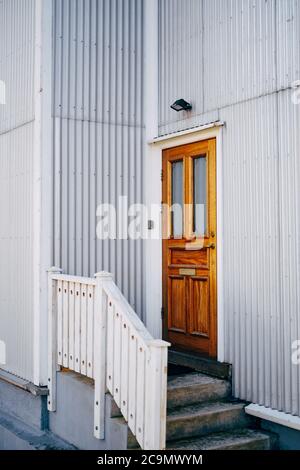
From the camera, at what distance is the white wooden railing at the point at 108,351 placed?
395 centimetres

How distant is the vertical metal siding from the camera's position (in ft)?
19.7

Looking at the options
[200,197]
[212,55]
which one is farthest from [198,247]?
[212,55]

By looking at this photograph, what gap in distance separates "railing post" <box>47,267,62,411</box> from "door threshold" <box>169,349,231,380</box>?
4.06 ft

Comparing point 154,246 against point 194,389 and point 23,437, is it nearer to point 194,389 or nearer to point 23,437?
point 194,389

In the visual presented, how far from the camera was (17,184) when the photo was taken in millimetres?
6359

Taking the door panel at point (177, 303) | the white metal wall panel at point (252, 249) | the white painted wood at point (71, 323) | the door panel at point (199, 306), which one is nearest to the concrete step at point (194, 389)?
the white metal wall panel at point (252, 249)

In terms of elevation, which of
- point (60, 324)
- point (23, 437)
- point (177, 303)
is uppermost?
point (177, 303)

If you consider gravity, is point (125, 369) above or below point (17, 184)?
below

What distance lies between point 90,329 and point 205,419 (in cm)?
126

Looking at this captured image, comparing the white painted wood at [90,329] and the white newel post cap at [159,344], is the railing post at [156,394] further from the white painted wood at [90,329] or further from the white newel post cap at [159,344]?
the white painted wood at [90,329]

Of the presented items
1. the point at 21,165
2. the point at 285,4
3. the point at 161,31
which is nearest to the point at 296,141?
the point at 285,4

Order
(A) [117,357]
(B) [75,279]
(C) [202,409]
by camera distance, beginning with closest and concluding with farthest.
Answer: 1. (A) [117,357]
2. (C) [202,409]
3. (B) [75,279]
